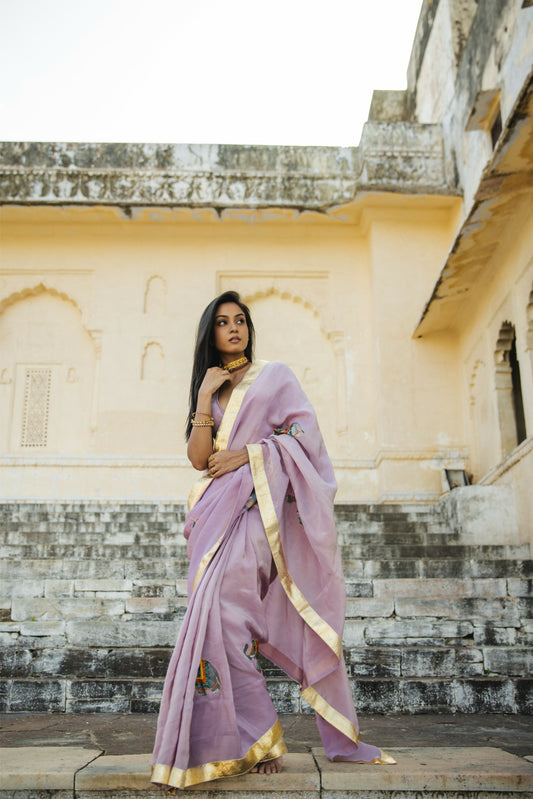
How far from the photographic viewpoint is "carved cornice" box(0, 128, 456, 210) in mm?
9469

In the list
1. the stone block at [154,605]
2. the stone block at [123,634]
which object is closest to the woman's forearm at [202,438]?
the stone block at [123,634]

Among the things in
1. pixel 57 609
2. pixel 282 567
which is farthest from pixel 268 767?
pixel 57 609

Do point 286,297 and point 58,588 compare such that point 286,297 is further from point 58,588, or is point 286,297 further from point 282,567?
point 282,567

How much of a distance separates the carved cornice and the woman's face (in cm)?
696

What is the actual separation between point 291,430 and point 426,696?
1.74m

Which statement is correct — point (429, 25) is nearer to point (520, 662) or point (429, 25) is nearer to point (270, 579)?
point (520, 662)

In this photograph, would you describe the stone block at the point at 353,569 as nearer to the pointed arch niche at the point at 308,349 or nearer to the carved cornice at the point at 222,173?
the pointed arch niche at the point at 308,349

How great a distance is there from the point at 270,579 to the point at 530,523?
14.8 ft

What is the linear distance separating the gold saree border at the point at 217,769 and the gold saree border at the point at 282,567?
0.30 m

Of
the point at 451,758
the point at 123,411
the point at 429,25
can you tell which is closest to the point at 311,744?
the point at 451,758

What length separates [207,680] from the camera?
7.02 ft

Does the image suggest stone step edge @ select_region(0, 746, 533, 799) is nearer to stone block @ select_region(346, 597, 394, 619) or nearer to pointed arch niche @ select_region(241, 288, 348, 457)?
stone block @ select_region(346, 597, 394, 619)

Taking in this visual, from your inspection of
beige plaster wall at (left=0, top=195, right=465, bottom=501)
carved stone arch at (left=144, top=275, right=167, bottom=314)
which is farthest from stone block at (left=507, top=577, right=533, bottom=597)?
carved stone arch at (left=144, top=275, right=167, bottom=314)

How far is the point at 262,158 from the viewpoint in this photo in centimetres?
986
